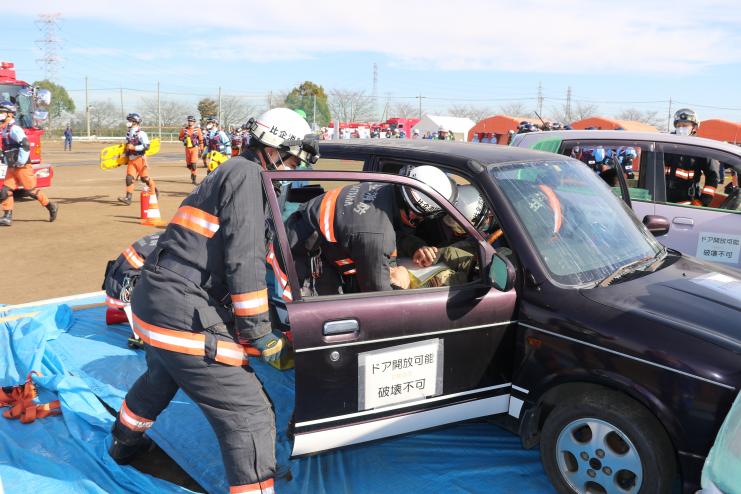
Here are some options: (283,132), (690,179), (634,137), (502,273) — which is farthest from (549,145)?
(283,132)

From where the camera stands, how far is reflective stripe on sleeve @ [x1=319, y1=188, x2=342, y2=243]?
3.17 metres

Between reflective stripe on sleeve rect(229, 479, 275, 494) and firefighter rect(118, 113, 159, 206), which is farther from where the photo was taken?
firefighter rect(118, 113, 159, 206)

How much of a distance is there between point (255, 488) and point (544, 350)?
57.3 inches

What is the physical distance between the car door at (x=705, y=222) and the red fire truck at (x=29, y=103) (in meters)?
12.1

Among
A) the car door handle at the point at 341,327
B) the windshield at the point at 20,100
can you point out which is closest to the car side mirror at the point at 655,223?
the car door handle at the point at 341,327

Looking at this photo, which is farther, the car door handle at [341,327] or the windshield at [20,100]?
the windshield at [20,100]

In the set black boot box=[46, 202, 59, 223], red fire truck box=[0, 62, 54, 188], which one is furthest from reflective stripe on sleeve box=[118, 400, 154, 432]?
red fire truck box=[0, 62, 54, 188]

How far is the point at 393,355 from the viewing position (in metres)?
2.71

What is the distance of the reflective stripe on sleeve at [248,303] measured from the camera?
245 centimetres

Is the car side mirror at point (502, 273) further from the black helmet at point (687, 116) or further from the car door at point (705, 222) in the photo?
the black helmet at point (687, 116)

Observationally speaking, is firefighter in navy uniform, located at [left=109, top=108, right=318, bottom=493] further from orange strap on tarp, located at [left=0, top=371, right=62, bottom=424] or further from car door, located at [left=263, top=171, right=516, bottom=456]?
orange strap on tarp, located at [left=0, top=371, right=62, bottom=424]

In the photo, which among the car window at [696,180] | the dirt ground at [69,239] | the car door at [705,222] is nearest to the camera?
the car door at [705,222]

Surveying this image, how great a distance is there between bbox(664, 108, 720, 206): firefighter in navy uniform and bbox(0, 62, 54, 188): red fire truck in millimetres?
12055

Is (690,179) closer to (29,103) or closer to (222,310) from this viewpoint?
(222,310)
